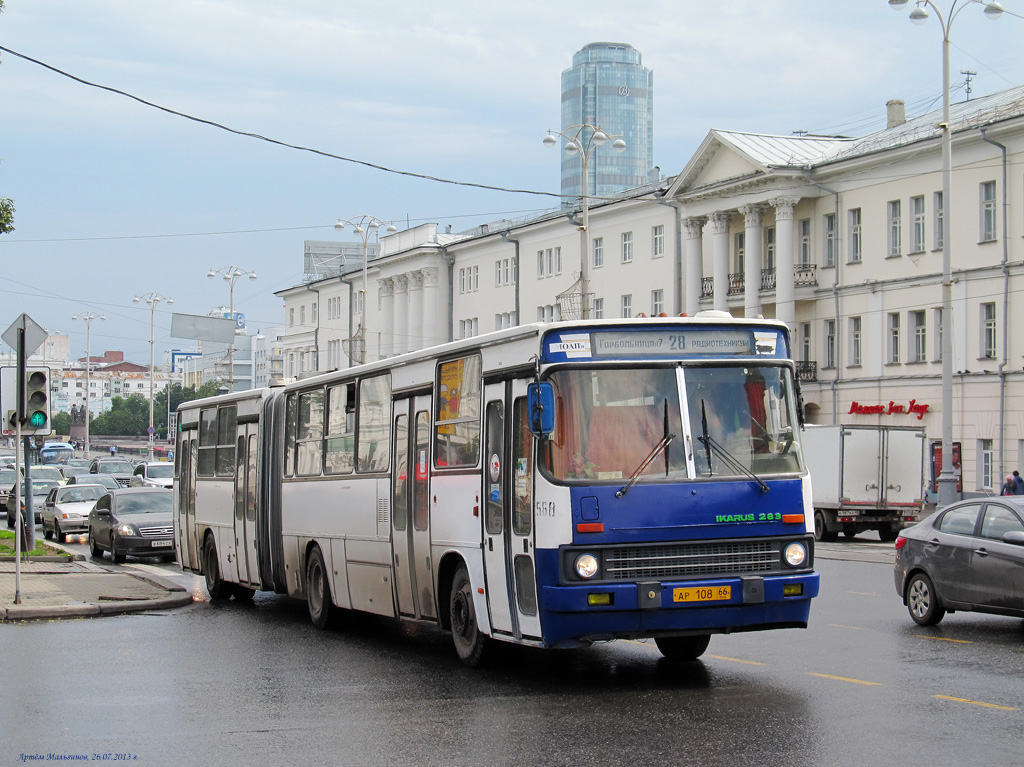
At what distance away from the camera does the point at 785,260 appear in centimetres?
5325

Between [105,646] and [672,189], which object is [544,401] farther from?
[672,189]

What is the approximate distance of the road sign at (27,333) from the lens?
17812mm

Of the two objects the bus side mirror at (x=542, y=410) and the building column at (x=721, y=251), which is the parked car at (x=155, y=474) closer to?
the building column at (x=721, y=251)

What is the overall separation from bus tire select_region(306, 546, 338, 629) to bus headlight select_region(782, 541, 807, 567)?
6.30 meters

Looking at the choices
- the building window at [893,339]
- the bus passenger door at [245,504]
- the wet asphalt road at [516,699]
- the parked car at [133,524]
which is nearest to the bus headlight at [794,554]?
the wet asphalt road at [516,699]

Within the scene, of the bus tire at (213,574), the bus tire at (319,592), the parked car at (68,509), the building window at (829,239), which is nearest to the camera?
the bus tire at (319,592)

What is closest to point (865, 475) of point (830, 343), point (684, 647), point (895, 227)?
point (895, 227)

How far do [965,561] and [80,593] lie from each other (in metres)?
11.4

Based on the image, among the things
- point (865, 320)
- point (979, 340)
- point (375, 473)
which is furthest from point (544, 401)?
point (865, 320)

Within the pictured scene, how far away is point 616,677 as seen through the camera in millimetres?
11016

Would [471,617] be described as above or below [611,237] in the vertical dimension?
below

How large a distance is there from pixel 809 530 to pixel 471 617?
9.62 feet

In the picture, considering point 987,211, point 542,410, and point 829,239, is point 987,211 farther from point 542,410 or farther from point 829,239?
point 542,410

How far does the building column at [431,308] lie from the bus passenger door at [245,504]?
6154 cm
